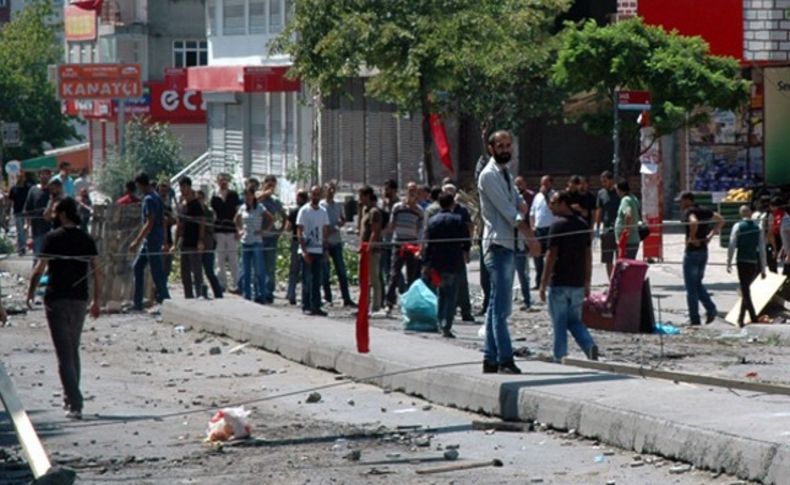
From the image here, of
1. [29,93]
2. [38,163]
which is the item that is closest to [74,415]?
[38,163]

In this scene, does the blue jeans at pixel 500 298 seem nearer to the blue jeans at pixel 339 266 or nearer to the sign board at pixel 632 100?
the blue jeans at pixel 339 266

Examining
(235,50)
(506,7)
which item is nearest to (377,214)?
(506,7)

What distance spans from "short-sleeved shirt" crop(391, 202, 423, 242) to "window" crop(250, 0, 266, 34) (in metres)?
31.8

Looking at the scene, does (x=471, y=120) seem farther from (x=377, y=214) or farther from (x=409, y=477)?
(x=409, y=477)

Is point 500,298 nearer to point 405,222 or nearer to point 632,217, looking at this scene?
point 405,222

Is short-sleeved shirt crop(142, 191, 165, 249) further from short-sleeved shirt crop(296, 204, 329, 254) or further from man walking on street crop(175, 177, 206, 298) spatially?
short-sleeved shirt crop(296, 204, 329, 254)

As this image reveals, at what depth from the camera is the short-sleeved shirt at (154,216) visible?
24109mm

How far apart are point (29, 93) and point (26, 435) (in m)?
65.6

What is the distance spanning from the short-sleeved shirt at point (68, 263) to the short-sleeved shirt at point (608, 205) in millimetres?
14389

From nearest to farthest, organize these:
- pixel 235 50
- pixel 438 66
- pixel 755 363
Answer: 1. pixel 755 363
2. pixel 438 66
3. pixel 235 50

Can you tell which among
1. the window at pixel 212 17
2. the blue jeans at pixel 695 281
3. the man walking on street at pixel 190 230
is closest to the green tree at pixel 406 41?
the man walking on street at pixel 190 230

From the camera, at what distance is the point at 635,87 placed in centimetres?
3023

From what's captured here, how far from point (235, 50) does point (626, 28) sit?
88.6ft

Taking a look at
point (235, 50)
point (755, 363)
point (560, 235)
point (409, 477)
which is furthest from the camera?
point (235, 50)
